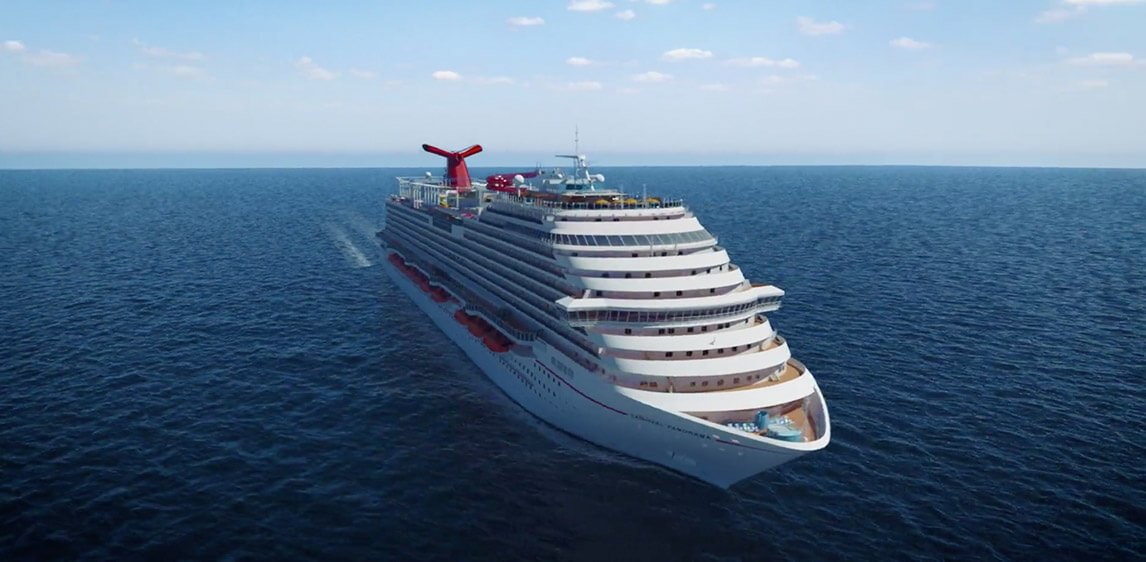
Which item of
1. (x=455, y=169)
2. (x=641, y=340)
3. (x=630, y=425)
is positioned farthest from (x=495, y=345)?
(x=455, y=169)

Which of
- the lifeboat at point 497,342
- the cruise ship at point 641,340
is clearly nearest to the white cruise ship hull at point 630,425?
the cruise ship at point 641,340

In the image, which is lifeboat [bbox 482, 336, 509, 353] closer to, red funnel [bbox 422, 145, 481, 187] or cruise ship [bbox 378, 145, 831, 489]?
cruise ship [bbox 378, 145, 831, 489]

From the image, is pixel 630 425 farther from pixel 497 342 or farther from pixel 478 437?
pixel 497 342

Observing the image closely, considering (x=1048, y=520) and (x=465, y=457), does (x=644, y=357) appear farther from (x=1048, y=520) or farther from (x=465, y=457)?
(x=1048, y=520)

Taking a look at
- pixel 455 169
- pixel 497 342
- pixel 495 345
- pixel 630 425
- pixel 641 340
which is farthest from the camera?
pixel 455 169

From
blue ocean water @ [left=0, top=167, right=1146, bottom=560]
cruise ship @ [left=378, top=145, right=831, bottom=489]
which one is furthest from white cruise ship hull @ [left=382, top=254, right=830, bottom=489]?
blue ocean water @ [left=0, top=167, right=1146, bottom=560]

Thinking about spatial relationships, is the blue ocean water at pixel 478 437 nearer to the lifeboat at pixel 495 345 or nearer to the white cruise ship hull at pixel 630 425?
the white cruise ship hull at pixel 630 425

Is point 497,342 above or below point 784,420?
above
